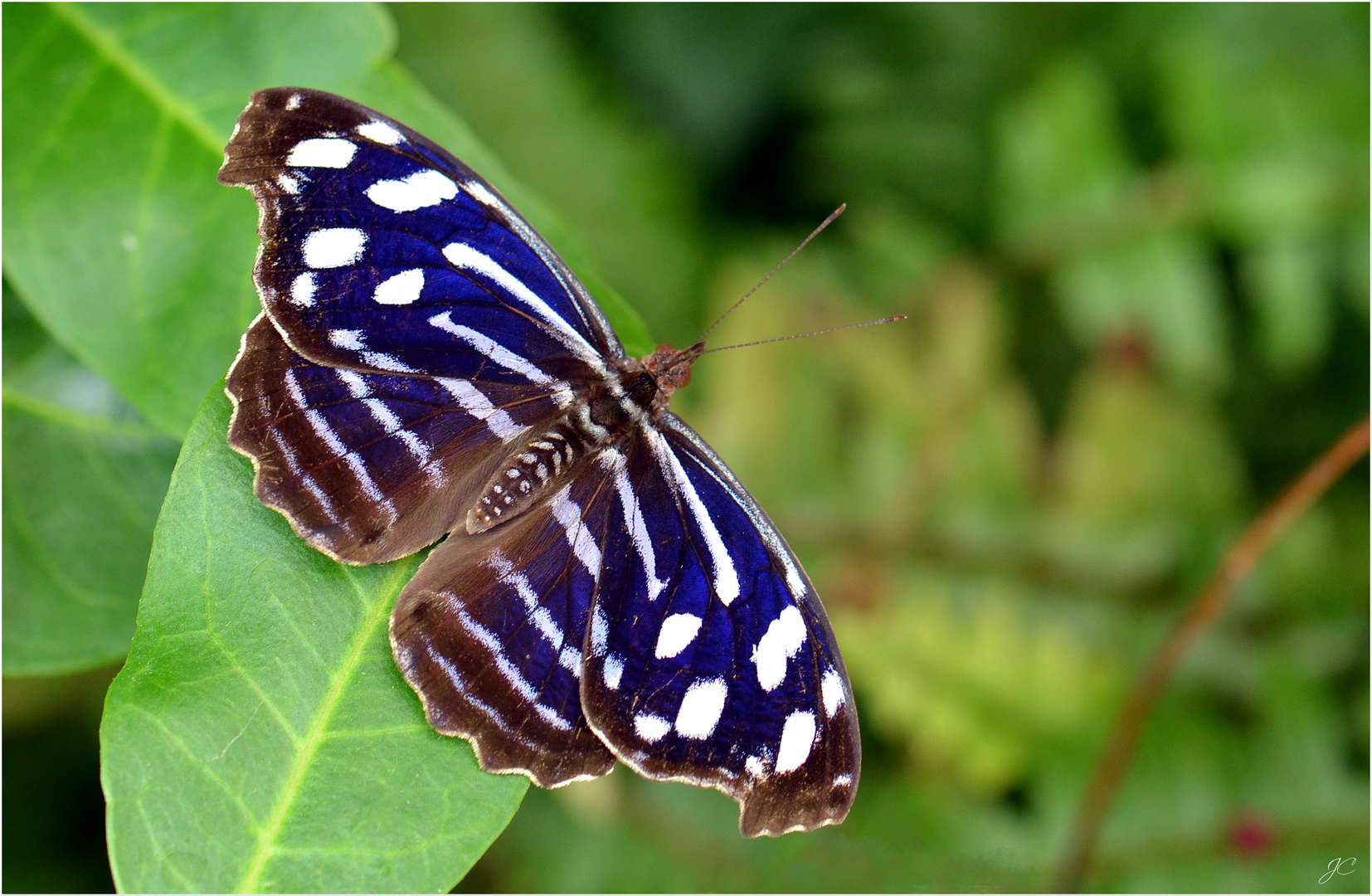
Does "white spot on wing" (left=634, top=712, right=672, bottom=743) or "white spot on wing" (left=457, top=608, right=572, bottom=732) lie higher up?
"white spot on wing" (left=457, top=608, right=572, bottom=732)

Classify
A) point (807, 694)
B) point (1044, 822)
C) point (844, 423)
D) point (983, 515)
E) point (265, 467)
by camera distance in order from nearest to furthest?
point (265, 467) < point (807, 694) < point (1044, 822) < point (983, 515) < point (844, 423)

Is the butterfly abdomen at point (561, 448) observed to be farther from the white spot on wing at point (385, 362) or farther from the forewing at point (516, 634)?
the white spot on wing at point (385, 362)

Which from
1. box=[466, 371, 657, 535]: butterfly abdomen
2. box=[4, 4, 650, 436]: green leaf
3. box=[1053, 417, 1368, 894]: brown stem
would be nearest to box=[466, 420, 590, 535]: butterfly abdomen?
box=[466, 371, 657, 535]: butterfly abdomen

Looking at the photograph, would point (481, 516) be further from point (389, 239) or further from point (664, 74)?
point (664, 74)

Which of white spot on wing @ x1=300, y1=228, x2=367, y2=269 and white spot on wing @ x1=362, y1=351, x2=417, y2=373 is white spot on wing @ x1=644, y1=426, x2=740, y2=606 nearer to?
white spot on wing @ x1=362, y1=351, x2=417, y2=373

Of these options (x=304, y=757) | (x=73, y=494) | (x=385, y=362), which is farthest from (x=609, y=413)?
(x=73, y=494)

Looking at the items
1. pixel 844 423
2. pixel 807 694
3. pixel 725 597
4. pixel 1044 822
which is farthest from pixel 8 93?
pixel 1044 822

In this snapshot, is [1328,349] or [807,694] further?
[1328,349]
